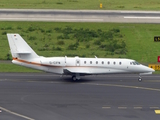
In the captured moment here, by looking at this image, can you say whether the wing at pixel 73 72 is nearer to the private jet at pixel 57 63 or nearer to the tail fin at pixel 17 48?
the private jet at pixel 57 63

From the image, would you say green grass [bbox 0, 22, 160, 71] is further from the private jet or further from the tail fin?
the private jet

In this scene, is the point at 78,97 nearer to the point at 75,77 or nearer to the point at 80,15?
the point at 75,77

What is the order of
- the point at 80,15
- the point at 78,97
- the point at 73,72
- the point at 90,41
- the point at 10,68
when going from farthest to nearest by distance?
the point at 80,15, the point at 90,41, the point at 10,68, the point at 73,72, the point at 78,97

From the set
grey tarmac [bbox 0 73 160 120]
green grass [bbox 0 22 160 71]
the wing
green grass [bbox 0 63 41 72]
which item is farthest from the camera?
green grass [bbox 0 22 160 71]

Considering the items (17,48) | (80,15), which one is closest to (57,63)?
(17,48)

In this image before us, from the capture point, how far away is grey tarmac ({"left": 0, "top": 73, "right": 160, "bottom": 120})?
30266mm

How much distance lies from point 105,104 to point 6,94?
860 cm

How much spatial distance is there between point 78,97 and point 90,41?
88.0 feet

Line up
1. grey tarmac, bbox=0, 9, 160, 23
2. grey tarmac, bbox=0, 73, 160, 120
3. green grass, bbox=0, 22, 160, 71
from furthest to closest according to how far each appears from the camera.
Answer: grey tarmac, bbox=0, 9, 160, 23
green grass, bbox=0, 22, 160, 71
grey tarmac, bbox=0, 73, 160, 120
